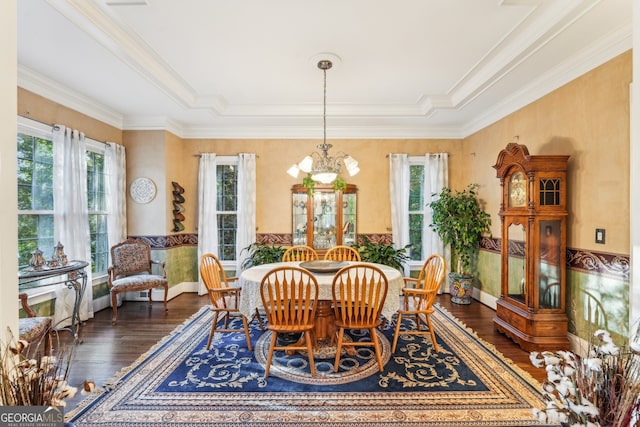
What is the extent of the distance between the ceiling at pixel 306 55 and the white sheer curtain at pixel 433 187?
0.73 meters

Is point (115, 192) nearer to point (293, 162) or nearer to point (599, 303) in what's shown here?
point (293, 162)

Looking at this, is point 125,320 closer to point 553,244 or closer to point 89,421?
point 89,421

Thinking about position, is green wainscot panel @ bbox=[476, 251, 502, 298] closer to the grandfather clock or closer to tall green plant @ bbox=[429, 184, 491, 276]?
tall green plant @ bbox=[429, 184, 491, 276]

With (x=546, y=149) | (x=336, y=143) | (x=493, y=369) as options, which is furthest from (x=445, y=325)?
(x=336, y=143)

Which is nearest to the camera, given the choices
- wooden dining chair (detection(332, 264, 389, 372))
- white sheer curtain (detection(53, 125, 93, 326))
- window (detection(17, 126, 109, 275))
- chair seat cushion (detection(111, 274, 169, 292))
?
wooden dining chair (detection(332, 264, 389, 372))

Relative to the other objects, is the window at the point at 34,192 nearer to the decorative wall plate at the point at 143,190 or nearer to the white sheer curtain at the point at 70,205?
the white sheer curtain at the point at 70,205

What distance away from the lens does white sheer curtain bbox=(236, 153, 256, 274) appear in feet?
16.8

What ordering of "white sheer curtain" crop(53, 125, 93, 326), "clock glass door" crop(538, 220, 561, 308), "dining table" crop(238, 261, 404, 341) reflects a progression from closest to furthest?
"dining table" crop(238, 261, 404, 341)
"clock glass door" crop(538, 220, 561, 308)
"white sheer curtain" crop(53, 125, 93, 326)

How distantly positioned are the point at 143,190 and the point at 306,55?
3.32 m

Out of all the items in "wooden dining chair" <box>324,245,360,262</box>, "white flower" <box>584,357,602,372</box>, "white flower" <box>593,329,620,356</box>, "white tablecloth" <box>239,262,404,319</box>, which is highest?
"white flower" <box>593,329,620,356</box>

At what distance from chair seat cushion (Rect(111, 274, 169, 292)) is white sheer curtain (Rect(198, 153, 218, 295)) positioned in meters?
0.95

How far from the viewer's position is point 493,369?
2604 mm

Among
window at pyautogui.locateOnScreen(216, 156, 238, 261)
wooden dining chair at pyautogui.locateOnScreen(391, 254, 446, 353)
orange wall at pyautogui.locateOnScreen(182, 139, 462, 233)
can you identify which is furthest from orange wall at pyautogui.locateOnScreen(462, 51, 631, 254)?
window at pyautogui.locateOnScreen(216, 156, 238, 261)

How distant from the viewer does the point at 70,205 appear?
370cm
